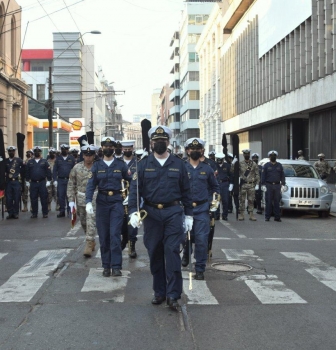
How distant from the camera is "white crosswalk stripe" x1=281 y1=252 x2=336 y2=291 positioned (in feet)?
26.0

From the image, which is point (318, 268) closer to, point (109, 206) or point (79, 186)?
point (109, 206)

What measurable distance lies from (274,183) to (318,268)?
276 inches

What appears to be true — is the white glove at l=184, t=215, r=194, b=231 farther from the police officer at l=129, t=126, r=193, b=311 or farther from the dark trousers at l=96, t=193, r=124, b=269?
the dark trousers at l=96, t=193, r=124, b=269

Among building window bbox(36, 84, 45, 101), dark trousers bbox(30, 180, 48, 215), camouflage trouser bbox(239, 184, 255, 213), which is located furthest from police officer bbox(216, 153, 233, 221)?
building window bbox(36, 84, 45, 101)

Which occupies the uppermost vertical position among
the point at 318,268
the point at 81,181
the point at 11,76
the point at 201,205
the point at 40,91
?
the point at 40,91

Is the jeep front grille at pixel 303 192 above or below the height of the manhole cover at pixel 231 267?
above

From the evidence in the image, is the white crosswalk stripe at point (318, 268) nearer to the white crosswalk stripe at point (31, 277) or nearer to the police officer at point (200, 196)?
the police officer at point (200, 196)

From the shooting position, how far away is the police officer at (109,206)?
8172 millimetres

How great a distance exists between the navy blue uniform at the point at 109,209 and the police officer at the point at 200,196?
1.08 m

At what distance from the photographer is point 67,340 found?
519 cm

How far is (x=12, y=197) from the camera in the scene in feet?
54.0

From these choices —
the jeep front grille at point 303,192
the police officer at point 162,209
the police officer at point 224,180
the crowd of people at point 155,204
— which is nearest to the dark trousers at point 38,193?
the crowd of people at point 155,204

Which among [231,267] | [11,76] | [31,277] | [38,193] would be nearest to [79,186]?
[31,277]

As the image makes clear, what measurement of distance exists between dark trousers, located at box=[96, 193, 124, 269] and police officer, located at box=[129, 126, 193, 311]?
1.75 metres
